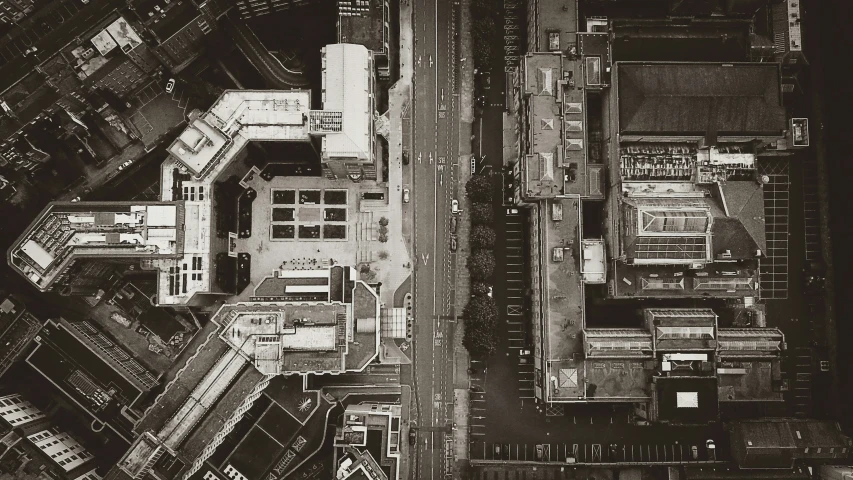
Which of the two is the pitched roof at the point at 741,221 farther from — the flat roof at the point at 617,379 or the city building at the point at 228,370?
the city building at the point at 228,370

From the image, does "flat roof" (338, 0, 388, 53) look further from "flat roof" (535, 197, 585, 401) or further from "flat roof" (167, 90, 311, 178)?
"flat roof" (535, 197, 585, 401)

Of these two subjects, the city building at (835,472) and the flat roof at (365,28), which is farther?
the flat roof at (365,28)

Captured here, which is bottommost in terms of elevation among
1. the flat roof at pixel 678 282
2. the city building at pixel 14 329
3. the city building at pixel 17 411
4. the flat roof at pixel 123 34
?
the city building at pixel 17 411

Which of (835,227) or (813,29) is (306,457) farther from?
(813,29)

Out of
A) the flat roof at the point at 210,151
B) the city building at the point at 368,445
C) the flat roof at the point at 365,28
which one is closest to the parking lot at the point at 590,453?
the city building at the point at 368,445

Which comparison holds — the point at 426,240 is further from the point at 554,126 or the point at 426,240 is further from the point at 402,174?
the point at 554,126

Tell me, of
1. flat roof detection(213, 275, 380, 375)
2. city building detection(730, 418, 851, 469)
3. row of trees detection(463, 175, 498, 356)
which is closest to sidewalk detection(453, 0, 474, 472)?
row of trees detection(463, 175, 498, 356)
